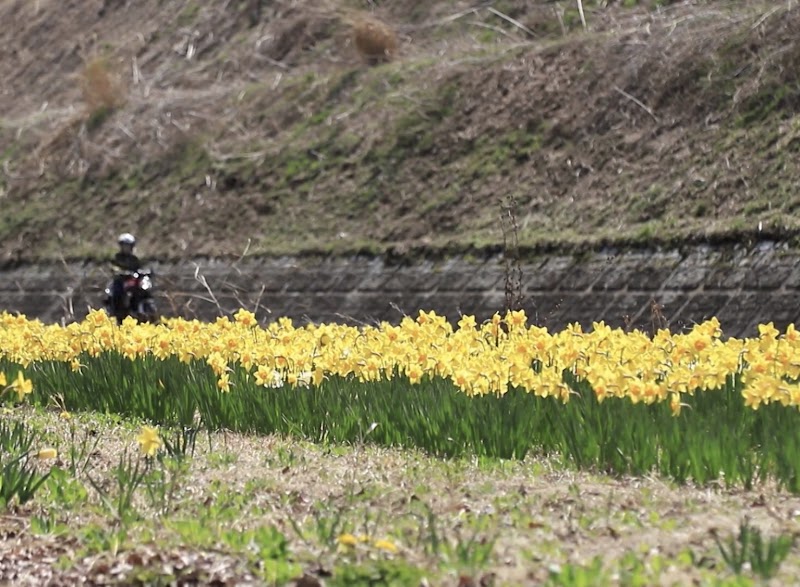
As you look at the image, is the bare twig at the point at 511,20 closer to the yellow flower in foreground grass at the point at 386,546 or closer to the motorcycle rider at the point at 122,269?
the motorcycle rider at the point at 122,269

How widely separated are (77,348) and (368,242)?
6165 millimetres

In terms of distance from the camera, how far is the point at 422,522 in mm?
4195

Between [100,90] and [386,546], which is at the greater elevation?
[386,546]

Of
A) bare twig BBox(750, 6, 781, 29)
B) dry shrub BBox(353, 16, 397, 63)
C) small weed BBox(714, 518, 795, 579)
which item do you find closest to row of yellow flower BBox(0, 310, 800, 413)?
small weed BBox(714, 518, 795, 579)

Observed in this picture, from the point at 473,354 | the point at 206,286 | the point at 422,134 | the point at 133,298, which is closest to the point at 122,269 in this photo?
the point at 133,298

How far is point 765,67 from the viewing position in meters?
13.3

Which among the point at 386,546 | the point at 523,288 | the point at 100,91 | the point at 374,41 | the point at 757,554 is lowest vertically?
the point at 100,91

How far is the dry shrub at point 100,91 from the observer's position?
22.1m

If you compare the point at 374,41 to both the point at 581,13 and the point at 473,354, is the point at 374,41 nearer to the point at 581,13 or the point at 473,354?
the point at 581,13

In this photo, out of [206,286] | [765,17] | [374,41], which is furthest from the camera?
[374,41]

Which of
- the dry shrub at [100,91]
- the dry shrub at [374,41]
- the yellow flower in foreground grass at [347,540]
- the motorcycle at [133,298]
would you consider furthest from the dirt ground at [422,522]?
the dry shrub at [100,91]

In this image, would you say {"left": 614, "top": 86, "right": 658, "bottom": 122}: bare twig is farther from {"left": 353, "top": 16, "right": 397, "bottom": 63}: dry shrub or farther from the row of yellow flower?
the row of yellow flower

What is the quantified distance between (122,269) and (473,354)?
7.65 metres

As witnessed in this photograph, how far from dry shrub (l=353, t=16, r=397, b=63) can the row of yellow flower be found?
408 inches
